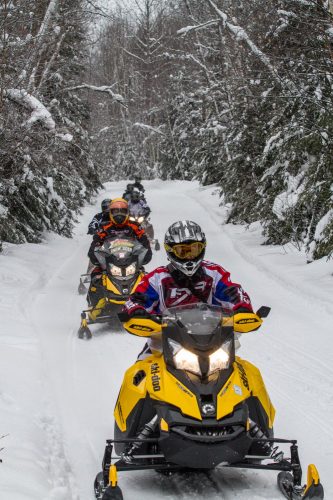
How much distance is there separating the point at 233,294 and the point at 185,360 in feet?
3.43

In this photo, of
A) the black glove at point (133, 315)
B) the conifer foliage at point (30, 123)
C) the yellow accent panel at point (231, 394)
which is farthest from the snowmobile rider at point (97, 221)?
the yellow accent panel at point (231, 394)

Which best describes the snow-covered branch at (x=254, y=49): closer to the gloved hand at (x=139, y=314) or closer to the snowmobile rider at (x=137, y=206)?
the snowmobile rider at (x=137, y=206)

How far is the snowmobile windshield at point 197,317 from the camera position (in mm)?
3924

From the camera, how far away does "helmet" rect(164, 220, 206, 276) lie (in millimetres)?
4691

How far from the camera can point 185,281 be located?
491 centimetres

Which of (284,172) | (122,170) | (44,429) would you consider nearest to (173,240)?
→ (44,429)

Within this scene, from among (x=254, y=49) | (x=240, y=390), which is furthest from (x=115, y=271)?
(x=254, y=49)

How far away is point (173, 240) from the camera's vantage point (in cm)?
471

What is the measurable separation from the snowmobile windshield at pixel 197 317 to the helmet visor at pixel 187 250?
658 mm

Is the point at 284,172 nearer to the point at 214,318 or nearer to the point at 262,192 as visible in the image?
the point at 262,192

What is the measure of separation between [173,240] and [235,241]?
13.3 m

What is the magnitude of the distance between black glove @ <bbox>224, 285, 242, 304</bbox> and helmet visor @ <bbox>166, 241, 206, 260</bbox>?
38 cm

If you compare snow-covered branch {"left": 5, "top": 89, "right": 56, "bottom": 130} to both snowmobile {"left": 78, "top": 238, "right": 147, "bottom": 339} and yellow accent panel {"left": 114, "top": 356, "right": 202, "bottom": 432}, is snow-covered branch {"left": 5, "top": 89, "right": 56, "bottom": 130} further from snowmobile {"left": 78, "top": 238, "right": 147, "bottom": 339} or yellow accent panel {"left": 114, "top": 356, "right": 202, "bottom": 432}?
yellow accent panel {"left": 114, "top": 356, "right": 202, "bottom": 432}

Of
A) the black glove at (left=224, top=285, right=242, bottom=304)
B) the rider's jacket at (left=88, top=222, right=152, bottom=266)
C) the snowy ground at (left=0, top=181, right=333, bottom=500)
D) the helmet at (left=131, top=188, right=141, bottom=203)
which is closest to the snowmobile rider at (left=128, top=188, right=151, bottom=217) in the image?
the helmet at (left=131, top=188, right=141, bottom=203)
